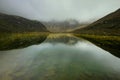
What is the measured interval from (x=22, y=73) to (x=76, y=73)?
620 centimetres

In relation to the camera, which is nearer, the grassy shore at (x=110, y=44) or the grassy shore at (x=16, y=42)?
the grassy shore at (x=110, y=44)

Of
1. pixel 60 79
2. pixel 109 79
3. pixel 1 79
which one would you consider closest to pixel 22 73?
pixel 1 79

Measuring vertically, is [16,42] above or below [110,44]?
below

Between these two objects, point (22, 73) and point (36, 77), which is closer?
point (36, 77)

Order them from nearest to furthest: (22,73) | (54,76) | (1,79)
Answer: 1. (1,79)
2. (54,76)
3. (22,73)

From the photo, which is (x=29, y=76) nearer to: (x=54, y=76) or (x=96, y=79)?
(x=54, y=76)

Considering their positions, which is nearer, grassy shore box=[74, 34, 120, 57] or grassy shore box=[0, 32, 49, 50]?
grassy shore box=[74, 34, 120, 57]

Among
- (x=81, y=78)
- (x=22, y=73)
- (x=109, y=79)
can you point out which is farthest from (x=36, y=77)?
(x=109, y=79)

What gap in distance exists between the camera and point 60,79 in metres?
16.5

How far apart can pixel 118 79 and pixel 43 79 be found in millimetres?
7505

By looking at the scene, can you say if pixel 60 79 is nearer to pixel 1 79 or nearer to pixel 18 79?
pixel 18 79

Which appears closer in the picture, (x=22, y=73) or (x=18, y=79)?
(x=18, y=79)

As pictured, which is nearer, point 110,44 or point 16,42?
point 110,44

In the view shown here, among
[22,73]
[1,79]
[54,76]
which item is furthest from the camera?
[22,73]
